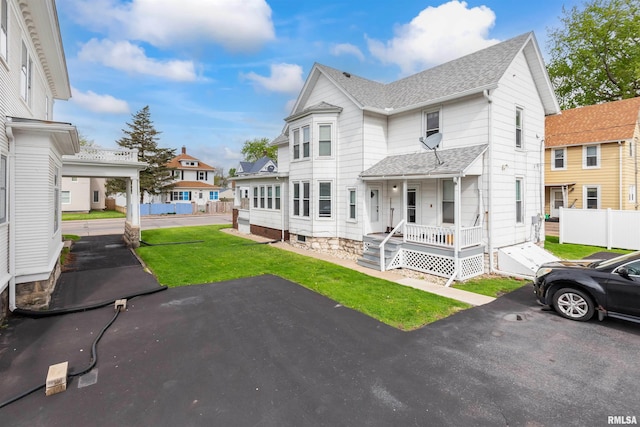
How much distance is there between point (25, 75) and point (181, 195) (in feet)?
132

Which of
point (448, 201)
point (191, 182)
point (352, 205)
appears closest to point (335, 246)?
point (352, 205)

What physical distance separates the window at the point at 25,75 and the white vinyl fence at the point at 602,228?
76.5 ft

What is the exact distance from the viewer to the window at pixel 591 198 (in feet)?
68.4

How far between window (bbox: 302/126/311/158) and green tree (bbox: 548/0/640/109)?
28.9m

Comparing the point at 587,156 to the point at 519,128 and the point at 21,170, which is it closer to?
the point at 519,128

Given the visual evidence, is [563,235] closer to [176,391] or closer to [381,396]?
[381,396]

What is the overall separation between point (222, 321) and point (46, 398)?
3.06 metres

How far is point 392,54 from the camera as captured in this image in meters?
25.5

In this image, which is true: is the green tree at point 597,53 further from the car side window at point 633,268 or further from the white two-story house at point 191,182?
the white two-story house at point 191,182

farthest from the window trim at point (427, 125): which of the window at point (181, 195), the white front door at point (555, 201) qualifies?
the window at point (181, 195)

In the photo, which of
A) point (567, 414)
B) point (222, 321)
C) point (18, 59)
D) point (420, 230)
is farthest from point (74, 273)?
point (567, 414)

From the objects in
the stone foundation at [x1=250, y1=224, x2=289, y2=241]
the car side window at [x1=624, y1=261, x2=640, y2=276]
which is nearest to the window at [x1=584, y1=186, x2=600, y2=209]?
the car side window at [x1=624, y1=261, x2=640, y2=276]

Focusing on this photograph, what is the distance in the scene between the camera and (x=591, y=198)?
69.2ft

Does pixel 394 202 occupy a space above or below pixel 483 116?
below
